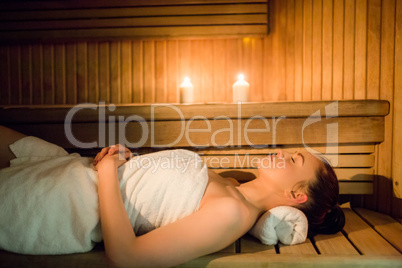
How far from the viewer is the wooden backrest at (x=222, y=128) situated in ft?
6.09

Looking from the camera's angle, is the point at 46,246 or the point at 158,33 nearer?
the point at 46,246

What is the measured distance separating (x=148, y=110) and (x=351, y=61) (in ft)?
4.31

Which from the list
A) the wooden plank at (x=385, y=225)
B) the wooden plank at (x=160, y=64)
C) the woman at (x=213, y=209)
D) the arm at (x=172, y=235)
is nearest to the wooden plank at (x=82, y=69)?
the wooden plank at (x=160, y=64)

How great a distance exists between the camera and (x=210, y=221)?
1164 mm

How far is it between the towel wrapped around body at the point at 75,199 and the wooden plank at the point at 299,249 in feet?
1.48

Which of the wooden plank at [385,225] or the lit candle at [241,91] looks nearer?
the wooden plank at [385,225]

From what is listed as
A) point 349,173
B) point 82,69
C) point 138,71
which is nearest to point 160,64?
point 138,71

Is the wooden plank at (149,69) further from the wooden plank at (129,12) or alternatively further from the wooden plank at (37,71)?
the wooden plank at (37,71)

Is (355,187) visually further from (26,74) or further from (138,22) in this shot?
(26,74)

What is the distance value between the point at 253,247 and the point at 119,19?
6.90 ft

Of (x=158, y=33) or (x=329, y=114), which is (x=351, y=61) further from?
(x=158, y=33)

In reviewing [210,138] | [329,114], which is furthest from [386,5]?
[210,138]

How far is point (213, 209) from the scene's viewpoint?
3.90ft

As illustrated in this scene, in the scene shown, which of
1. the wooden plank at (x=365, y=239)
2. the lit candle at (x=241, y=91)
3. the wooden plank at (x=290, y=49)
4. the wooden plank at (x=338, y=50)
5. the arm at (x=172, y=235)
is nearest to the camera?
the arm at (x=172, y=235)
